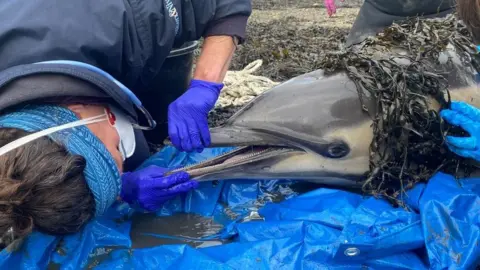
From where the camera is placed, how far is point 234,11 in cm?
310

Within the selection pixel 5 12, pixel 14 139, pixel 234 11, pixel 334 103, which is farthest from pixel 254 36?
pixel 14 139

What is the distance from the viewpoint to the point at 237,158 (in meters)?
2.91

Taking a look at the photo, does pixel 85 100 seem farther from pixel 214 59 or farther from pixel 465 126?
pixel 465 126

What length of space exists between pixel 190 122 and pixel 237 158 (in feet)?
1.10

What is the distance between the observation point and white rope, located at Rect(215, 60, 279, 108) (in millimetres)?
4262

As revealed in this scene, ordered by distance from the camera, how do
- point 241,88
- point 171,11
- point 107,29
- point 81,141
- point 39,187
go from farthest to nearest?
point 241,88 → point 171,11 → point 107,29 → point 81,141 → point 39,187

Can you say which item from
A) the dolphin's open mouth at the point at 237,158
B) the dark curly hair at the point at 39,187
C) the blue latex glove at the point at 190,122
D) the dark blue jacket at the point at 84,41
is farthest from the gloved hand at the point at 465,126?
the dark curly hair at the point at 39,187

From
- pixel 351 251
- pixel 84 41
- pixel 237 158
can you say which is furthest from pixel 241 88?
pixel 351 251

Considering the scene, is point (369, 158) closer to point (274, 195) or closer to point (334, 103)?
→ point (334, 103)

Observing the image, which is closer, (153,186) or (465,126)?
(465,126)

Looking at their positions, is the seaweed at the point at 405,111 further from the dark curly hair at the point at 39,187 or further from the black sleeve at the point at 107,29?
the dark curly hair at the point at 39,187

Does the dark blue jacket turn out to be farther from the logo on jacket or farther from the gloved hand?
the gloved hand

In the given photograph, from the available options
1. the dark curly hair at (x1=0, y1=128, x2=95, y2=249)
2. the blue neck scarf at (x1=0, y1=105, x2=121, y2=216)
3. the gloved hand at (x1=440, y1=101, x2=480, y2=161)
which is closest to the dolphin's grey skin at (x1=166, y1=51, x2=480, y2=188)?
the gloved hand at (x1=440, y1=101, x2=480, y2=161)

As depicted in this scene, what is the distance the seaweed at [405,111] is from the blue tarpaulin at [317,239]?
0.09 meters
